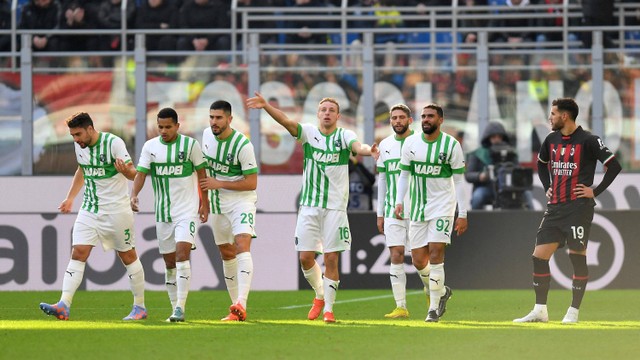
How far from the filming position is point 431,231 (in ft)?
41.4

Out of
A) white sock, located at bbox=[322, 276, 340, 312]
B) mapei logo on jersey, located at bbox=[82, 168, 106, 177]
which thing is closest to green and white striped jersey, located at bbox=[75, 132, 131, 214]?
mapei logo on jersey, located at bbox=[82, 168, 106, 177]

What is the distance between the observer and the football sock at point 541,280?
12.6 meters

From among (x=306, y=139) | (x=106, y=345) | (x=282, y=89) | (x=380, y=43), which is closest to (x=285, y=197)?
(x=282, y=89)

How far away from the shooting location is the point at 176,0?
2173 centimetres

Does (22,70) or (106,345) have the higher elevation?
(22,70)

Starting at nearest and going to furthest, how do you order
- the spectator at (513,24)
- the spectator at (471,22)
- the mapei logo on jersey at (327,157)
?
the mapei logo on jersey at (327,157) → the spectator at (471,22) → the spectator at (513,24)

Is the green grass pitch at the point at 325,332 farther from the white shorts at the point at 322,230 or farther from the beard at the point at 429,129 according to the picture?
the beard at the point at 429,129

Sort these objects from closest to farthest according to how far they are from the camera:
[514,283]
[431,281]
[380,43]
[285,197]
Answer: [431,281]
[514,283]
[285,197]
[380,43]

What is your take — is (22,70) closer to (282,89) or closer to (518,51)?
(282,89)

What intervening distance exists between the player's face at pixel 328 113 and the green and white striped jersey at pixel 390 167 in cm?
153

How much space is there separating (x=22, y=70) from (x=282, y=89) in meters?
3.56

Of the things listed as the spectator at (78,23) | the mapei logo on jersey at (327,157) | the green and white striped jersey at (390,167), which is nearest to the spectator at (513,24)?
the spectator at (78,23)

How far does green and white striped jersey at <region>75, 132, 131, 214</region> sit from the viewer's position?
13.1 meters

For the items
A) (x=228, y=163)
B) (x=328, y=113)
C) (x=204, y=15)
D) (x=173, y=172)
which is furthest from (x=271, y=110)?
(x=204, y=15)
